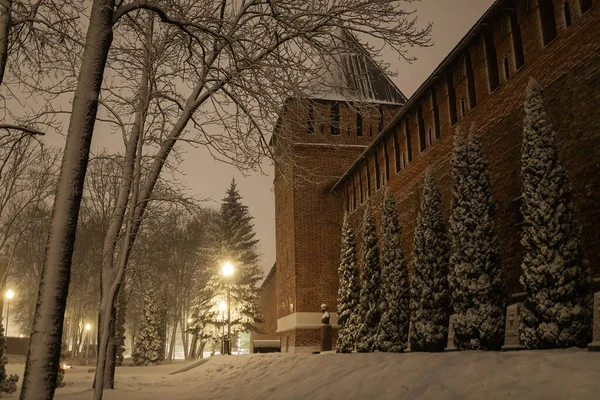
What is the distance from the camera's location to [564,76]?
10852 millimetres

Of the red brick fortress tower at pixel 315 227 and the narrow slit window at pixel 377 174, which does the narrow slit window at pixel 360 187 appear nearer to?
the red brick fortress tower at pixel 315 227

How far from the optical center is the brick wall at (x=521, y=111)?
395 inches

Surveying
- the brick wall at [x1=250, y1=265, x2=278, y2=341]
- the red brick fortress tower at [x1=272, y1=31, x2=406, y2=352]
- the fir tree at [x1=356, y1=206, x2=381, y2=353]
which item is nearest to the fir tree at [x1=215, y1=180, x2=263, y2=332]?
the red brick fortress tower at [x1=272, y1=31, x2=406, y2=352]

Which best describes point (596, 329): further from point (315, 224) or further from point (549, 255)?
point (315, 224)

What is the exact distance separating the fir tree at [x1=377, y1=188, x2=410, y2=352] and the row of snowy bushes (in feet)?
0.10

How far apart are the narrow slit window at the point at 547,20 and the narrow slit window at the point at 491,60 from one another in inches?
77.8

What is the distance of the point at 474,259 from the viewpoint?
11.4m

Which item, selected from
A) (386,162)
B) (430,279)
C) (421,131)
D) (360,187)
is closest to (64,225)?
(430,279)

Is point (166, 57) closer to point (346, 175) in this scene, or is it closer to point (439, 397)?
point (439, 397)

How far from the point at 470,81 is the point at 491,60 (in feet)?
3.47

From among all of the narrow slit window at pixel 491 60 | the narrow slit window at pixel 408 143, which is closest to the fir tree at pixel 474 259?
the narrow slit window at pixel 491 60

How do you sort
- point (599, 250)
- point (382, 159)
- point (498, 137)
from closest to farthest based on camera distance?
point (599, 250)
point (498, 137)
point (382, 159)

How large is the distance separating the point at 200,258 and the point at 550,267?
31194 millimetres

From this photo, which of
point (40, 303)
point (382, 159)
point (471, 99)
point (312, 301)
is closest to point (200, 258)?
point (312, 301)
